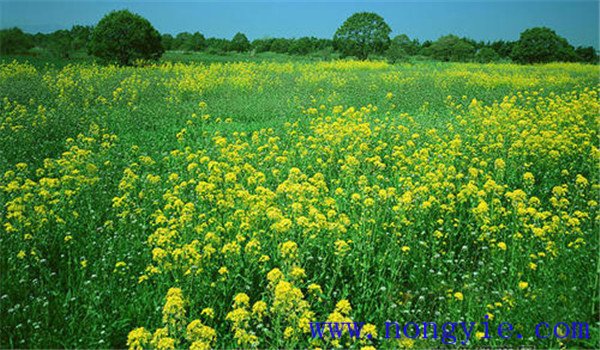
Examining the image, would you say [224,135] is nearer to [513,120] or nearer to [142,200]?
[142,200]

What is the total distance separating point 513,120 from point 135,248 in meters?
8.61

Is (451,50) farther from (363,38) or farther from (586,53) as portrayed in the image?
(586,53)

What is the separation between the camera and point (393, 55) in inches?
1527

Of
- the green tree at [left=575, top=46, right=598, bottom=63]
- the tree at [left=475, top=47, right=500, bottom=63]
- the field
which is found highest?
the green tree at [left=575, top=46, right=598, bottom=63]

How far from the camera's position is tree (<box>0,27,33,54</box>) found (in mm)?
31266

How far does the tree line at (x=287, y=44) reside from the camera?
27125 millimetres

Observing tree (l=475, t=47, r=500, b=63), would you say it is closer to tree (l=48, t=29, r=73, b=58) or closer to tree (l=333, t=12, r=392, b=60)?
tree (l=333, t=12, r=392, b=60)

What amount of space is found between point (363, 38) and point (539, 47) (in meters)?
20.4

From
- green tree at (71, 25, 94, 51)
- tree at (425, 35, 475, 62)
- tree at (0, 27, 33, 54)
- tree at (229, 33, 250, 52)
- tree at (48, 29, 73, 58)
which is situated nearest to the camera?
tree at (0, 27, 33, 54)

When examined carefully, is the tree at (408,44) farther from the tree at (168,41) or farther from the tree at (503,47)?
the tree at (168,41)

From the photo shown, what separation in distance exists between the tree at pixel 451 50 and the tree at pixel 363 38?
8.57 metres

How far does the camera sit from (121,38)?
26.9 m

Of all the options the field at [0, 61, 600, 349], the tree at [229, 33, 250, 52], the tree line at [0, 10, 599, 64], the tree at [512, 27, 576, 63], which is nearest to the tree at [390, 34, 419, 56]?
the tree line at [0, 10, 599, 64]

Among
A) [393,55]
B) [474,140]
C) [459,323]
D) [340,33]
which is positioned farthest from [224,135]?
[340,33]
